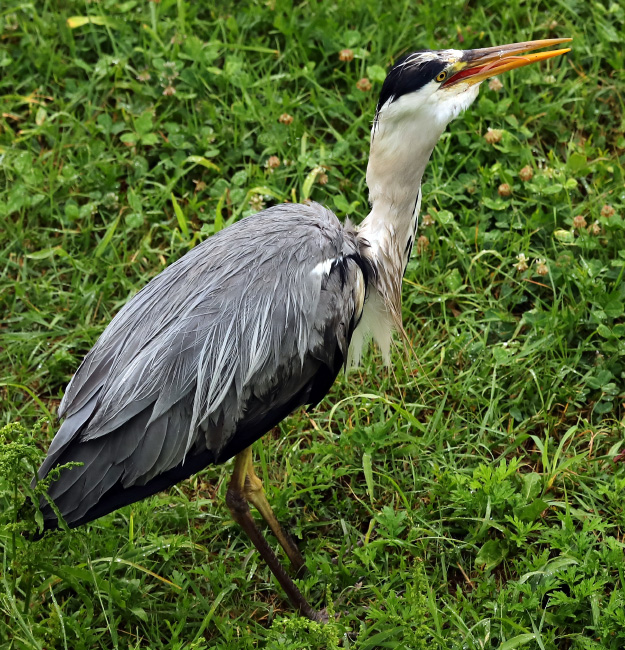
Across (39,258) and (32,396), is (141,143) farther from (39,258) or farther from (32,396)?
(32,396)

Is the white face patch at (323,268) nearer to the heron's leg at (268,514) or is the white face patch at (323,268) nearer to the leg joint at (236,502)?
the heron's leg at (268,514)

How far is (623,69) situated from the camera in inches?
195

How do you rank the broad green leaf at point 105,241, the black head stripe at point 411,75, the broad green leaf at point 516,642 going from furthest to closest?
the broad green leaf at point 105,241
the black head stripe at point 411,75
the broad green leaf at point 516,642

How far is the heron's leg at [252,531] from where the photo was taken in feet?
11.2

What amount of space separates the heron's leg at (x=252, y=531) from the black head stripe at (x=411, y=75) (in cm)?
147

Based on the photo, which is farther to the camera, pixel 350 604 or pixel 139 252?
pixel 139 252

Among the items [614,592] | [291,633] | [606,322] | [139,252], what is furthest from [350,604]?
[139,252]

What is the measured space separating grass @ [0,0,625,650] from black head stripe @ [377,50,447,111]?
3.79ft

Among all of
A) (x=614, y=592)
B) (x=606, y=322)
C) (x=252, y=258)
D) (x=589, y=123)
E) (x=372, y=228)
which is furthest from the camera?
(x=589, y=123)

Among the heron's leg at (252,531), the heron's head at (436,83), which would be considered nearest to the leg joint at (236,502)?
the heron's leg at (252,531)

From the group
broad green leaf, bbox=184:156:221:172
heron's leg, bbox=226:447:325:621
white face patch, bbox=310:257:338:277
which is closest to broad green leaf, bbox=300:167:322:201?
broad green leaf, bbox=184:156:221:172

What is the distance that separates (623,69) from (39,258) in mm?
3339

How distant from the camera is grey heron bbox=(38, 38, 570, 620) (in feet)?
10.2

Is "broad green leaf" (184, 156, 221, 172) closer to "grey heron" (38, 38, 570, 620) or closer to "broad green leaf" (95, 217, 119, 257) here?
"broad green leaf" (95, 217, 119, 257)
